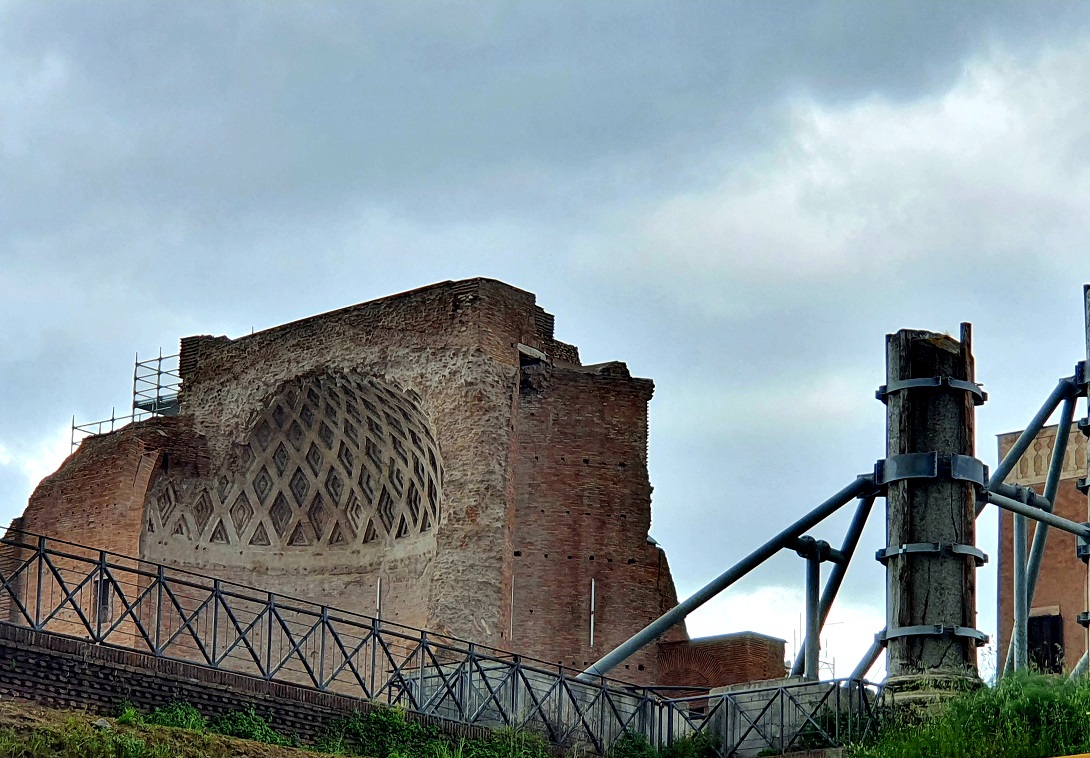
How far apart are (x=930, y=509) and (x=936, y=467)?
0.33 meters

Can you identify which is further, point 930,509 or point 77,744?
point 930,509

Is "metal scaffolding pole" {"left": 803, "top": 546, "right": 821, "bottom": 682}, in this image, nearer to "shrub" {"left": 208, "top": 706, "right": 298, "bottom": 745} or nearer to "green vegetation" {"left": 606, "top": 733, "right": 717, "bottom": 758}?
"green vegetation" {"left": 606, "top": 733, "right": 717, "bottom": 758}

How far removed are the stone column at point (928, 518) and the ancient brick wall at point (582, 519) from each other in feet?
27.0

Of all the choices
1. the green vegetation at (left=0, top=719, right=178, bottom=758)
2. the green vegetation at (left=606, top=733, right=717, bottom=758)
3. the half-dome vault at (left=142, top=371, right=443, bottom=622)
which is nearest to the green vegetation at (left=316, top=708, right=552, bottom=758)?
the green vegetation at (left=606, top=733, right=717, bottom=758)

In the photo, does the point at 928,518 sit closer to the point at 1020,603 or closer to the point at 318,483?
the point at 1020,603

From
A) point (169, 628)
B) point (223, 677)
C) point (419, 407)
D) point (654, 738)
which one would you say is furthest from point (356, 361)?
point (223, 677)

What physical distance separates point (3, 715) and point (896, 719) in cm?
651

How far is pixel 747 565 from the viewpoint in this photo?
15.4 metres

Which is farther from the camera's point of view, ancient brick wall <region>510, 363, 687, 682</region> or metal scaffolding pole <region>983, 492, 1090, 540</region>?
ancient brick wall <region>510, 363, 687, 682</region>

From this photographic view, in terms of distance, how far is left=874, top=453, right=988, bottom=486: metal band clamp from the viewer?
1395cm

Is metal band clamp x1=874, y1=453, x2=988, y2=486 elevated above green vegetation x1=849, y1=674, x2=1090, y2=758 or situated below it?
above

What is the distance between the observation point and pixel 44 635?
12.2 m

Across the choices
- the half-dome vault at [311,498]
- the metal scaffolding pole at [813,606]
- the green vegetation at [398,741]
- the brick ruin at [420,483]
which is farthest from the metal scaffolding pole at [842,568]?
the half-dome vault at [311,498]

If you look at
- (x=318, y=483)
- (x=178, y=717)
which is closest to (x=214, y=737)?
(x=178, y=717)
